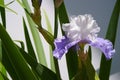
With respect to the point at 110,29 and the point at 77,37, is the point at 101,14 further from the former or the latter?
the point at 77,37

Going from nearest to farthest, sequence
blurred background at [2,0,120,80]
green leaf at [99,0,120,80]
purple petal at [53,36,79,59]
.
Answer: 1. purple petal at [53,36,79,59]
2. green leaf at [99,0,120,80]
3. blurred background at [2,0,120,80]

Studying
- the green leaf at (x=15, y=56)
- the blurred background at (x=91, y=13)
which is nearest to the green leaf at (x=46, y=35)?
the green leaf at (x=15, y=56)

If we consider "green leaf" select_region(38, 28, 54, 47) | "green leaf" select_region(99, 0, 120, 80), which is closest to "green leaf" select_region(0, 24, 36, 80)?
"green leaf" select_region(38, 28, 54, 47)

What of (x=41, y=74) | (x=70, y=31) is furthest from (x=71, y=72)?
(x=70, y=31)

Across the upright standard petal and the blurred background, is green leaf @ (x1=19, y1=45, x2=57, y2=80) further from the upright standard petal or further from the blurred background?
the blurred background

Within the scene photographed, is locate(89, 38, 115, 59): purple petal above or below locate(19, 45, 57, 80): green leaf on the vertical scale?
above

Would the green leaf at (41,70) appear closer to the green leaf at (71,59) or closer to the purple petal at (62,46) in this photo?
the green leaf at (71,59)
